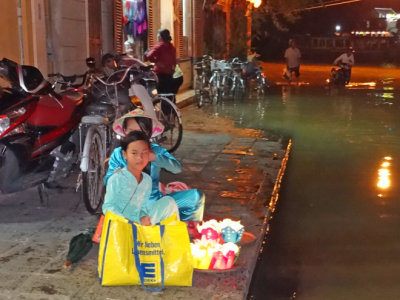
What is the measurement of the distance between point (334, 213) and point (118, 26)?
25.3ft

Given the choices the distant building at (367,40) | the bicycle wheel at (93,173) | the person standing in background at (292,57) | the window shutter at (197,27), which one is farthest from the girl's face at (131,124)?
the distant building at (367,40)

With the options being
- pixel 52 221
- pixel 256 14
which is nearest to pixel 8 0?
pixel 52 221

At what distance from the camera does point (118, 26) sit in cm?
1269

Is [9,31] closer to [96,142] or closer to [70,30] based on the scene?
[70,30]

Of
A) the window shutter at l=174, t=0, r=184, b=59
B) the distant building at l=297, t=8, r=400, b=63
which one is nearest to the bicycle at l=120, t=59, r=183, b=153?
the window shutter at l=174, t=0, r=184, b=59

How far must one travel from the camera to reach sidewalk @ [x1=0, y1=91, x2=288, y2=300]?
13.6 feet

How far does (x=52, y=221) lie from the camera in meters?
5.76

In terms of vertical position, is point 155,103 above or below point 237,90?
above

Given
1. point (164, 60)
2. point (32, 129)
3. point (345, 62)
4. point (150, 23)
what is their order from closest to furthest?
point (32, 129) → point (164, 60) → point (150, 23) → point (345, 62)

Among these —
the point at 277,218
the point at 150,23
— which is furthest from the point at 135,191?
the point at 150,23

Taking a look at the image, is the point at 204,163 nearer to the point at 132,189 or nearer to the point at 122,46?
the point at 132,189

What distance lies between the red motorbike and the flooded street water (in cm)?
240

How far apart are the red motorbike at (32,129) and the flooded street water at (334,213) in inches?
94.5

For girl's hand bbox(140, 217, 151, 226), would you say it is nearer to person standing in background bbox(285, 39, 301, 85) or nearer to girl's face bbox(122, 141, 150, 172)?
girl's face bbox(122, 141, 150, 172)
